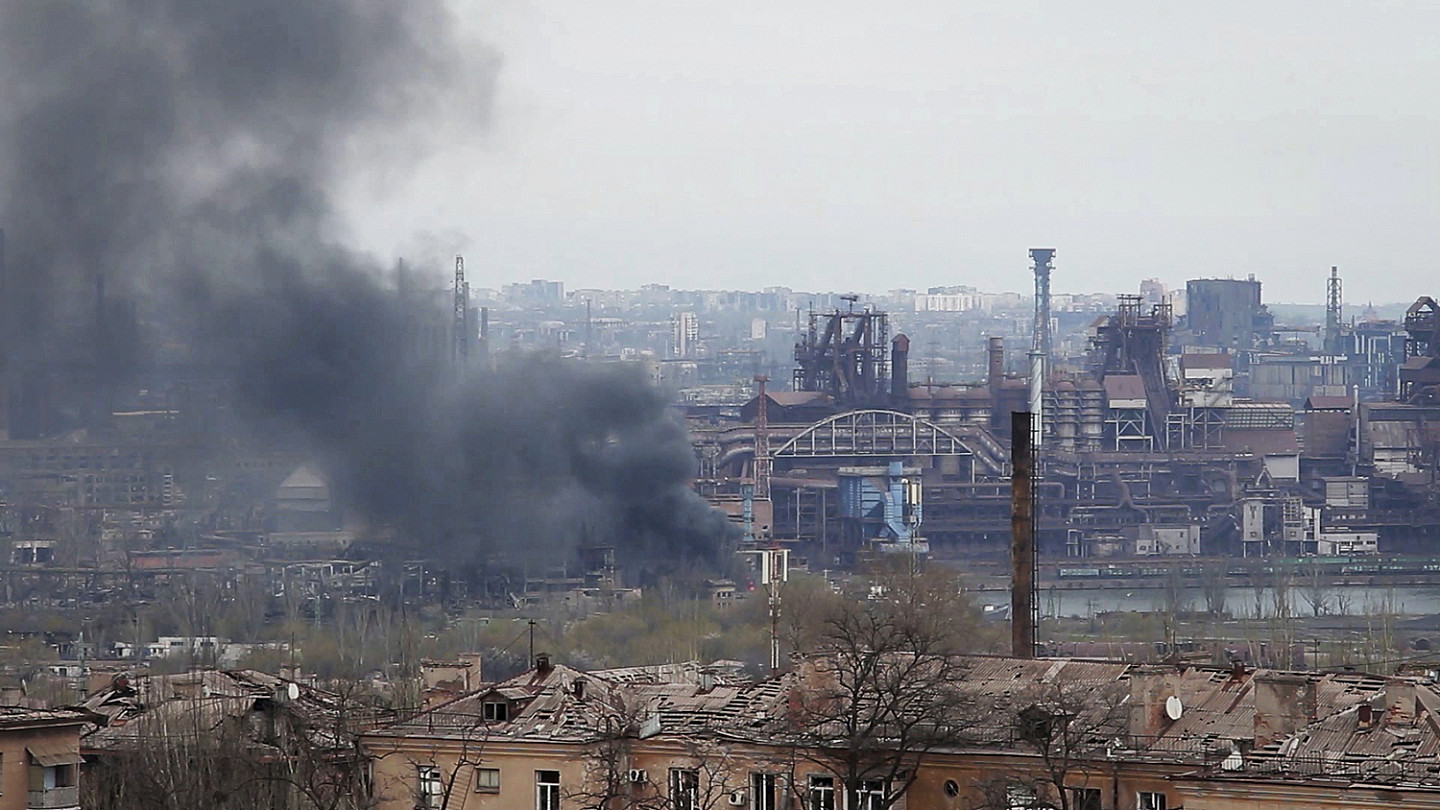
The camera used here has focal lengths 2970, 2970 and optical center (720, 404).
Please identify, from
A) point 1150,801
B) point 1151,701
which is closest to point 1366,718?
point 1150,801

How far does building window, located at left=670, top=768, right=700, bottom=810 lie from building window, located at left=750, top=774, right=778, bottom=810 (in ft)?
0.94

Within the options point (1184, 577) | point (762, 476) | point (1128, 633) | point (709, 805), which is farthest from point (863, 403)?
point (709, 805)

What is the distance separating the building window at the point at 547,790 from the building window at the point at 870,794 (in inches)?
70.1

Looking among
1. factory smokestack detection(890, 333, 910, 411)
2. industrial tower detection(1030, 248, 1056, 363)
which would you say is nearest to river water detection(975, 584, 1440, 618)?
factory smokestack detection(890, 333, 910, 411)

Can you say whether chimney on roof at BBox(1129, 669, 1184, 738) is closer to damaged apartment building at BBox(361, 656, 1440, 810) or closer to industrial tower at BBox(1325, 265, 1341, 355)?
damaged apartment building at BBox(361, 656, 1440, 810)

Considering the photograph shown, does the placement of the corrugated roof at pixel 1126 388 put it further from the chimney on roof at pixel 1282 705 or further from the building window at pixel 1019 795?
the building window at pixel 1019 795

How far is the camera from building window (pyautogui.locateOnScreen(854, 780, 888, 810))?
48.4ft

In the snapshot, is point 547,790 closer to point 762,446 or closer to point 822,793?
point 822,793

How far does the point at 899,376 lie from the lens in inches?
3068

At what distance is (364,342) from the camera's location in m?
56.8

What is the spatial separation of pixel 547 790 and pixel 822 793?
160 cm

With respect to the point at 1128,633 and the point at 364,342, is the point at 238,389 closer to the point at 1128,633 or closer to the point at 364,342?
the point at 364,342

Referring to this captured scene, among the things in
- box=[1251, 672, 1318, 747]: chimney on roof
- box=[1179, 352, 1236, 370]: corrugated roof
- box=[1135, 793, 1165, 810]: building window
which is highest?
box=[1179, 352, 1236, 370]: corrugated roof

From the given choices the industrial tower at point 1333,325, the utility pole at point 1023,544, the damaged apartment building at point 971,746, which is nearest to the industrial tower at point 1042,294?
the industrial tower at point 1333,325
